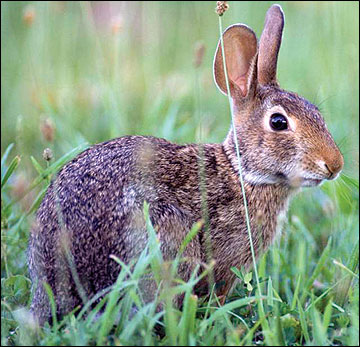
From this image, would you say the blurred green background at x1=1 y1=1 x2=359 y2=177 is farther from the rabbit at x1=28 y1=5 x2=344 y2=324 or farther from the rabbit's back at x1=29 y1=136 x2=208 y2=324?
the rabbit's back at x1=29 y1=136 x2=208 y2=324

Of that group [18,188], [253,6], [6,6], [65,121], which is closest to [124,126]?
[65,121]

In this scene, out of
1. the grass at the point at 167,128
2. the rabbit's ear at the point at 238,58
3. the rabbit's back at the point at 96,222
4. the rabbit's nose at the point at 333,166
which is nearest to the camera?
the grass at the point at 167,128

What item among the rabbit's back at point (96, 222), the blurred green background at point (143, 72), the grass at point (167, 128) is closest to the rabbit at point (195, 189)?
the rabbit's back at point (96, 222)

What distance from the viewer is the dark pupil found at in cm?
478

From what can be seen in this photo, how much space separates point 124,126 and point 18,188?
4.95 feet

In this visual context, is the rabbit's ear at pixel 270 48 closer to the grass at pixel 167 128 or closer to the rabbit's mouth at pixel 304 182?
the grass at pixel 167 128

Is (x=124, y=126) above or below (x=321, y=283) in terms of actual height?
above

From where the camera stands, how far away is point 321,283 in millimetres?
5129

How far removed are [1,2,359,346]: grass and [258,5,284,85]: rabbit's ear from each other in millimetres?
451

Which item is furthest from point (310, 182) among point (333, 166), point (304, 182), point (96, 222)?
point (96, 222)

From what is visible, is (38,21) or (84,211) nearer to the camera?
(84,211)

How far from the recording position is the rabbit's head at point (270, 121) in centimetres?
461

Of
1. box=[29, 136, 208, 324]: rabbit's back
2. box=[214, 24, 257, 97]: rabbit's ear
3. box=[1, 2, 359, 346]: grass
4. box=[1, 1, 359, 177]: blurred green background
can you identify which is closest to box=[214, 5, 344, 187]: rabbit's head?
box=[214, 24, 257, 97]: rabbit's ear

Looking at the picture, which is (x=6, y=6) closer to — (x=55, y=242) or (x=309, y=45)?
(x=309, y=45)
